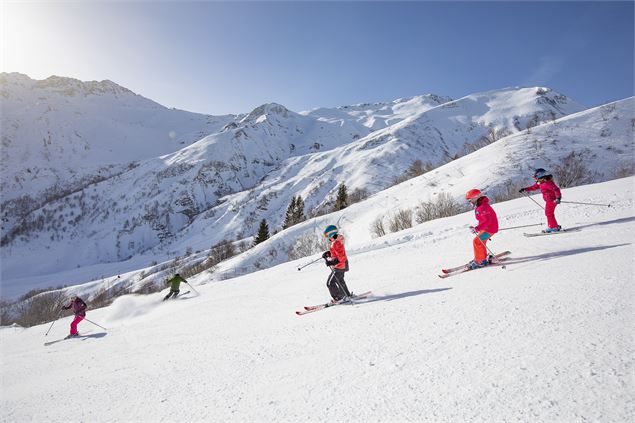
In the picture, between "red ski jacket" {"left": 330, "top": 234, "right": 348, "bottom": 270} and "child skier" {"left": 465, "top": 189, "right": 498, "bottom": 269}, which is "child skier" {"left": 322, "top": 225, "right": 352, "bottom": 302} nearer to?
"red ski jacket" {"left": 330, "top": 234, "right": 348, "bottom": 270}

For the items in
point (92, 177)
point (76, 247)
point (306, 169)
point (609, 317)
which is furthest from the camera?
point (92, 177)

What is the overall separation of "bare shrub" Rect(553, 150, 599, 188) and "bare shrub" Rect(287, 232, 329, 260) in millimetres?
23685

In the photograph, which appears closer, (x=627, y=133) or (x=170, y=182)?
(x=627, y=133)

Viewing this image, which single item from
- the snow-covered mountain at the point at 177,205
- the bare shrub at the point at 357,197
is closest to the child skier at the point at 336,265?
the bare shrub at the point at 357,197

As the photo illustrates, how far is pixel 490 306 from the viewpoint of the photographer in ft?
16.6

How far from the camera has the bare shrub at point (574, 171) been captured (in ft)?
98.9

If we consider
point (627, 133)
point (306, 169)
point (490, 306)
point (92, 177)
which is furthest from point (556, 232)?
point (92, 177)

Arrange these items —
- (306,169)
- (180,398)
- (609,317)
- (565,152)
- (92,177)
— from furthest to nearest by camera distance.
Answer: (92,177) → (306,169) → (565,152) → (180,398) → (609,317)

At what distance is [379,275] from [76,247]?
522 ft

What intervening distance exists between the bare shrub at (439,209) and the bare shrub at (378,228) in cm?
→ 356

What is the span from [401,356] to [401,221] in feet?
91.3

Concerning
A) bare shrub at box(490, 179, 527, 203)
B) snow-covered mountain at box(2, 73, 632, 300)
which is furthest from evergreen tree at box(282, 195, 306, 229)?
snow-covered mountain at box(2, 73, 632, 300)

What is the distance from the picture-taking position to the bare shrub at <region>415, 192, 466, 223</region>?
2806 cm

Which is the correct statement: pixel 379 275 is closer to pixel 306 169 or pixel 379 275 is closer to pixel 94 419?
pixel 94 419
